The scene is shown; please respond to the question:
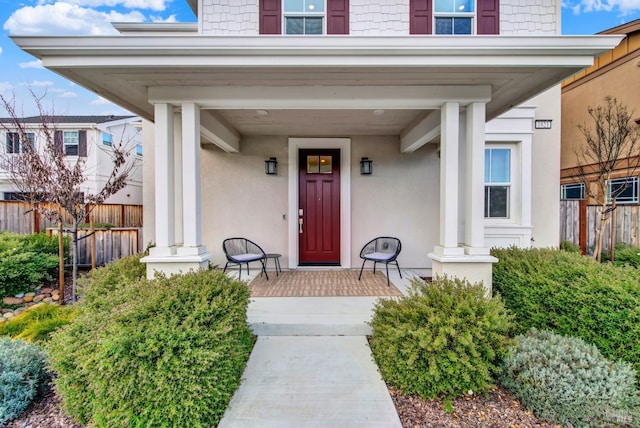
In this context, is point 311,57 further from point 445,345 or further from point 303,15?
point 445,345

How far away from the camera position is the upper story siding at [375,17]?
13.3 feet

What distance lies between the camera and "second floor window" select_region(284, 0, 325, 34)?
4.14 meters

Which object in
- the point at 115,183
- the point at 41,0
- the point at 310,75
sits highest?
the point at 41,0

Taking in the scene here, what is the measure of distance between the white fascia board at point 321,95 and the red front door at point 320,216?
83.0 inches

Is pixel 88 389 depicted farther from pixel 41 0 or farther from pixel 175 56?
pixel 41 0

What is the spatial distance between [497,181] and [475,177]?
2.57 meters

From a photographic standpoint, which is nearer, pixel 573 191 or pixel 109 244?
pixel 109 244

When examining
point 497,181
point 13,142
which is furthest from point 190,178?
point 13,142

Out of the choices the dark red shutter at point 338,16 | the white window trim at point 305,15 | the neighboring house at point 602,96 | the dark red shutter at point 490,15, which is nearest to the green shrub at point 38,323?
the white window trim at point 305,15

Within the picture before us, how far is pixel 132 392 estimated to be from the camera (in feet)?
5.49

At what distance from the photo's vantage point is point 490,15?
413 centimetres

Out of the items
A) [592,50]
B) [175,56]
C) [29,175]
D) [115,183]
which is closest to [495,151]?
[592,50]

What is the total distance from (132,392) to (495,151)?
239 inches

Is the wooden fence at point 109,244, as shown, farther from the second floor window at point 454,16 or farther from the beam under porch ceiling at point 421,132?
the second floor window at point 454,16
